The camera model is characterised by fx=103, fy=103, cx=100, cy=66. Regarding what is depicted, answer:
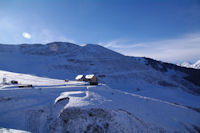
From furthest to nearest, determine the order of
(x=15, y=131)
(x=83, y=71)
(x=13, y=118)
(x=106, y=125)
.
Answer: (x=83, y=71) < (x=13, y=118) < (x=106, y=125) < (x=15, y=131)

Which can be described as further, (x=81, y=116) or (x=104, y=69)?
(x=104, y=69)

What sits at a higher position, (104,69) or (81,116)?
(104,69)

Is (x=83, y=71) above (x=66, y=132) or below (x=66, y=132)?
above

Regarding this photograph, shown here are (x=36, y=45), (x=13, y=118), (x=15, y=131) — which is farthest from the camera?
(x=36, y=45)

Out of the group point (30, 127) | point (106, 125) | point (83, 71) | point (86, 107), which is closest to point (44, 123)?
point (30, 127)

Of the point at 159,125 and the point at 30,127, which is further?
the point at 159,125

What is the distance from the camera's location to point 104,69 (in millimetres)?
59031

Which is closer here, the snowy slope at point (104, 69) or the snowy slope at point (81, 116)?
the snowy slope at point (81, 116)

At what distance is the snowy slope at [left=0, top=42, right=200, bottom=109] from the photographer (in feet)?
143

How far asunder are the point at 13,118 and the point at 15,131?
2.74 m

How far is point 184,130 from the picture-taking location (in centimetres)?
1387

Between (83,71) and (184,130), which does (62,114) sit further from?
(83,71)

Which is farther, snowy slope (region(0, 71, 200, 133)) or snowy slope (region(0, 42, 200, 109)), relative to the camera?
snowy slope (region(0, 42, 200, 109))

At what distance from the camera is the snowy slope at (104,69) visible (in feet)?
143
